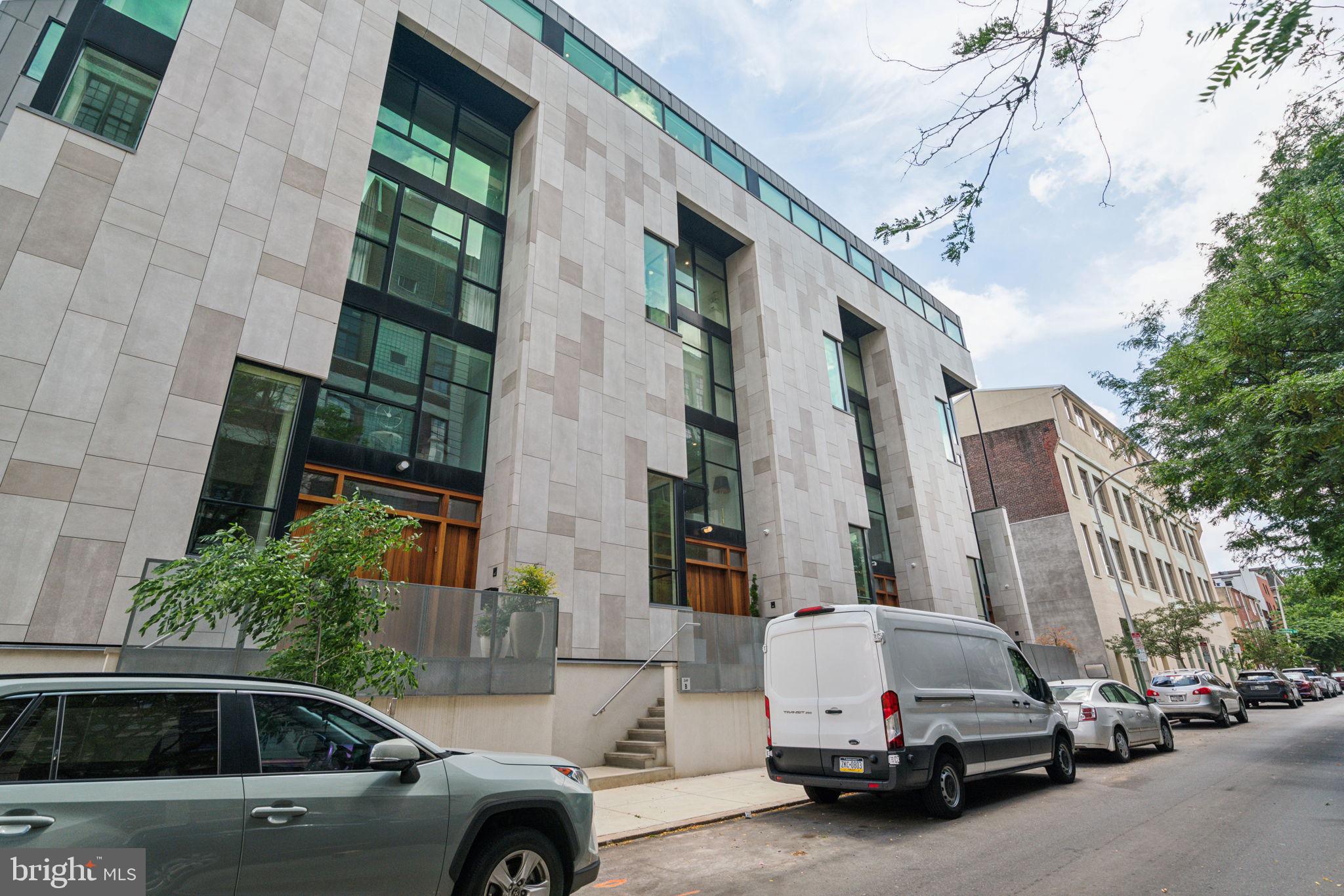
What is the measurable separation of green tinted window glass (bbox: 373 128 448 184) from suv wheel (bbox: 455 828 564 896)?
620 inches

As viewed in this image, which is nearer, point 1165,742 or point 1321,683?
point 1165,742

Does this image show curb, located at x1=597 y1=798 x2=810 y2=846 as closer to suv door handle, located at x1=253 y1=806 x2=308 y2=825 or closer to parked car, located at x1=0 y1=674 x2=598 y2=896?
parked car, located at x1=0 y1=674 x2=598 y2=896

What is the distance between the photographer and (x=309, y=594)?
252 inches

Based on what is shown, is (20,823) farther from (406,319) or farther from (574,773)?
(406,319)

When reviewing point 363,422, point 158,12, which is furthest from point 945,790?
point 158,12

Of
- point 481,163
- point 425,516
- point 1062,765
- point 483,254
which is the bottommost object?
point 1062,765

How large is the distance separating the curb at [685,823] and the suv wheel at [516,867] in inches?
104

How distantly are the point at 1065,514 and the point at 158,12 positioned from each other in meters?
39.9

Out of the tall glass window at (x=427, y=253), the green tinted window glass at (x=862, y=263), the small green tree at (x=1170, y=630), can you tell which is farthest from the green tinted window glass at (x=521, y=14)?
the small green tree at (x=1170, y=630)

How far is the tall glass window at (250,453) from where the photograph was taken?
33.4 ft

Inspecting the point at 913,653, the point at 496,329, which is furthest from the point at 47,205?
the point at 913,653

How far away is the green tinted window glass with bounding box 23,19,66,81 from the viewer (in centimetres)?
1033

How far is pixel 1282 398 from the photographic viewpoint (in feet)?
36.7

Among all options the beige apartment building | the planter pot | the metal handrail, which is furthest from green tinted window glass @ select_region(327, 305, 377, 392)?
the beige apartment building
